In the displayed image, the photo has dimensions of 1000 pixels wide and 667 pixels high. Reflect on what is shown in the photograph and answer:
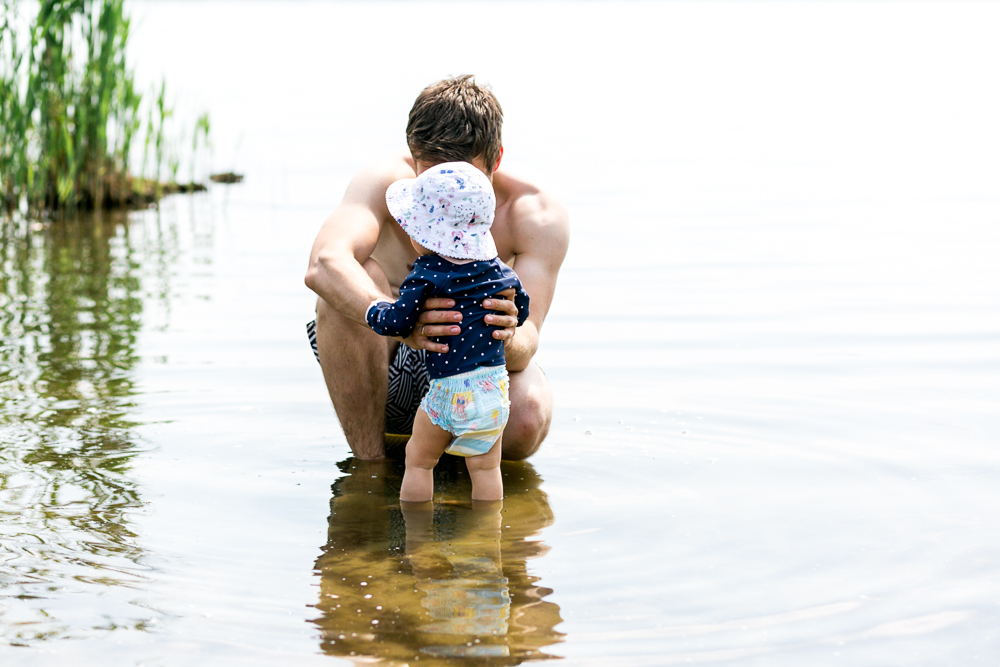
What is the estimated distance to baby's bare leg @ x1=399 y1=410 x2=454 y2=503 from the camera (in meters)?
3.08

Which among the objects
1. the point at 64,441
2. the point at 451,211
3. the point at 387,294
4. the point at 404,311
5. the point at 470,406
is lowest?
the point at 64,441

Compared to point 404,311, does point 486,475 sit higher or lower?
lower

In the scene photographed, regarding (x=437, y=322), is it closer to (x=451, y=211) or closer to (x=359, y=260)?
(x=451, y=211)

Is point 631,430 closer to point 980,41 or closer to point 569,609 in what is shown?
point 569,609

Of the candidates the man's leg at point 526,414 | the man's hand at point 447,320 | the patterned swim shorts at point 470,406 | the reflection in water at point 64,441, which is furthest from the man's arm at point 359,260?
the reflection in water at point 64,441

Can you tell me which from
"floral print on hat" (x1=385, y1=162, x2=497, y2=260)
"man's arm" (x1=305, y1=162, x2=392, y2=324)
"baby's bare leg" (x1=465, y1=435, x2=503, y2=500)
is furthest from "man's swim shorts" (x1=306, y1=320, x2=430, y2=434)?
"floral print on hat" (x1=385, y1=162, x2=497, y2=260)

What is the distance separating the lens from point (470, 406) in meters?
2.97

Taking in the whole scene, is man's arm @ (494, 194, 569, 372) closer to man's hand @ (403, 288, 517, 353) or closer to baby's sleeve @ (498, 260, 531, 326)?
baby's sleeve @ (498, 260, 531, 326)

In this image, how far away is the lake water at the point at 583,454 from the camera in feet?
7.91

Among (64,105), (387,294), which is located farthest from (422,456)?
(64,105)

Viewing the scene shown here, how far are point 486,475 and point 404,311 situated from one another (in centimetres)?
60

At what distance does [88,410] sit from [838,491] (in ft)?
8.68

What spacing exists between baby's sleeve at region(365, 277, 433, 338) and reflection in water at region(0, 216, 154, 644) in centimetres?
85

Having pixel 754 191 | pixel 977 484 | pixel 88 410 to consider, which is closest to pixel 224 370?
pixel 88 410
